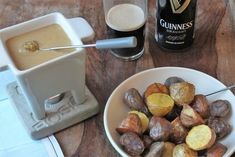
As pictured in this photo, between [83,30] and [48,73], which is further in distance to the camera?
[83,30]

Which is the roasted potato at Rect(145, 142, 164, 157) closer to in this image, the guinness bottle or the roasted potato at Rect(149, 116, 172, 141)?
the roasted potato at Rect(149, 116, 172, 141)

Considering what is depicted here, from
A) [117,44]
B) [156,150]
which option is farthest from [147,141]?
[117,44]

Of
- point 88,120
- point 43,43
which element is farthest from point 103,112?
point 43,43

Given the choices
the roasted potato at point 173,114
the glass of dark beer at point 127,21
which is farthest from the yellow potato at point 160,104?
the glass of dark beer at point 127,21

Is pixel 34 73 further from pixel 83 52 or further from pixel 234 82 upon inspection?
pixel 234 82

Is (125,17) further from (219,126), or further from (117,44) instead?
(219,126)
